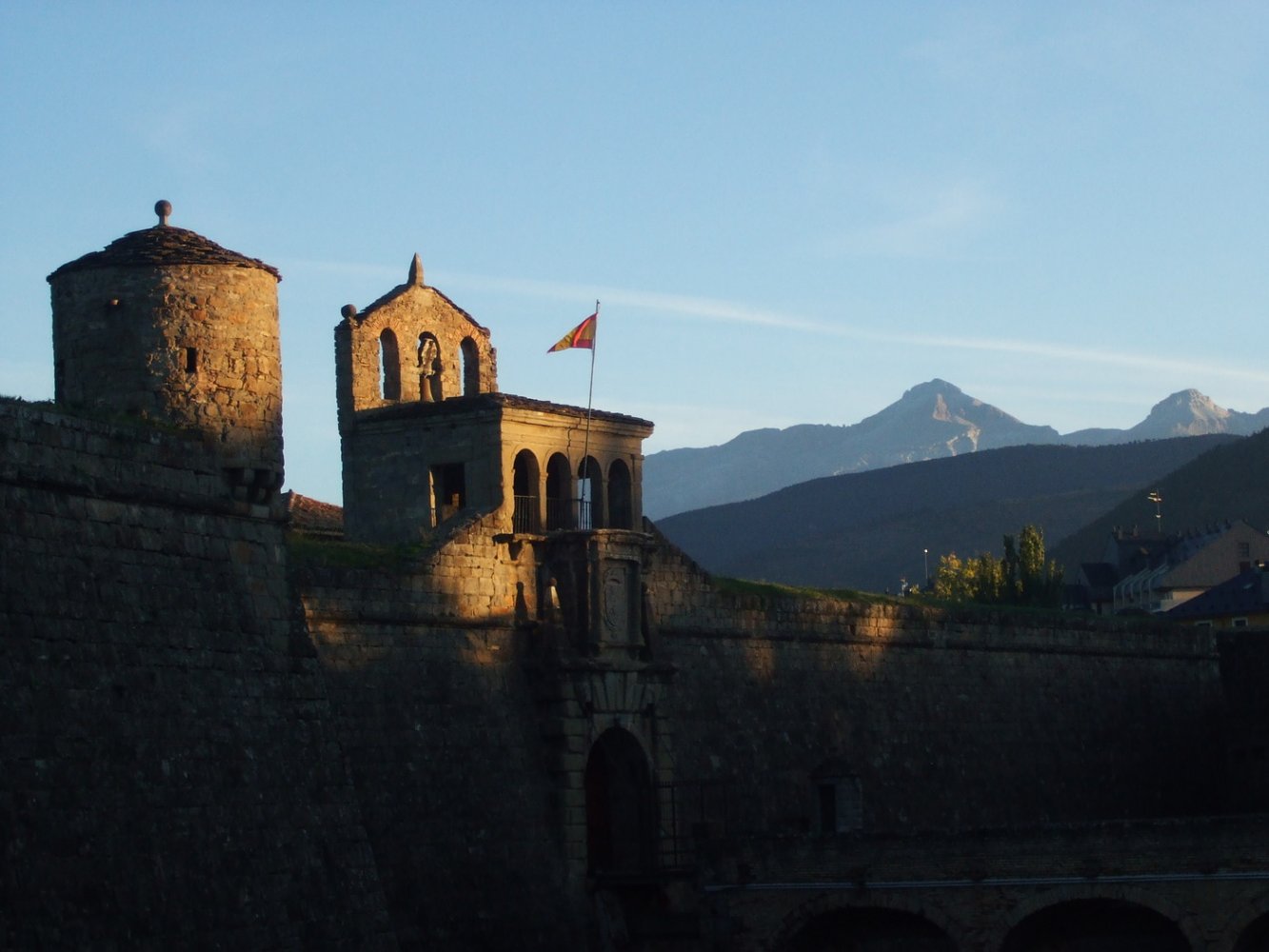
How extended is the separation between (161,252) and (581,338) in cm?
1159

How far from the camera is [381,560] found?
3036 centimetres

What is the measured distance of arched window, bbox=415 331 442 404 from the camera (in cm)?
3650

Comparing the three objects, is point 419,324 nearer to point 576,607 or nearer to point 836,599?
point 576,607

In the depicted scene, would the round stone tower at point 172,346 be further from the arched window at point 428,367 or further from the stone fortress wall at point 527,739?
the arched window at point 428,367

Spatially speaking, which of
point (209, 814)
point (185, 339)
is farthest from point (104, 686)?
point (185, 339)

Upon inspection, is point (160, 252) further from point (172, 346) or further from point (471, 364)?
point (471, 364)

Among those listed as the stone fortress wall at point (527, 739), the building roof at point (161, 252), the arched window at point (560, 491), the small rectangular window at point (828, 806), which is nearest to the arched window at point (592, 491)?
the arched window at point (560, 491)

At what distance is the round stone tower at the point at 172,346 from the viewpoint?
2406cm

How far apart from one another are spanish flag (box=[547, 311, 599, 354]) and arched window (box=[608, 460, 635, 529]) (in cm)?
216

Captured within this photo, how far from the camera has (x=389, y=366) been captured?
3612 cm

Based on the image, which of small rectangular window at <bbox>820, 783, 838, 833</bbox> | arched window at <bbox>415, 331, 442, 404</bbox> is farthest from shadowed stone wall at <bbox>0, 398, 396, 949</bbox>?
small rectangular window at <bbox>820, 783, 838, 833</bbox>

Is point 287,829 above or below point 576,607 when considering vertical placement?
below

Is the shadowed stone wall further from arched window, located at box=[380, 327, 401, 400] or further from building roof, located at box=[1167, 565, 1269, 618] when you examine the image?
building roof, located at box=[1167, 565, 1269, 618]

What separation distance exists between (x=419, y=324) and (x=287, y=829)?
578 inches
